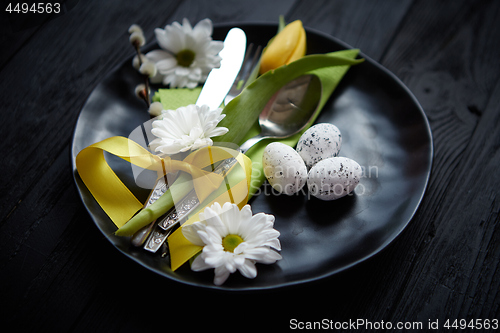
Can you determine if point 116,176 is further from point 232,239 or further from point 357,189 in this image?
point 357,189

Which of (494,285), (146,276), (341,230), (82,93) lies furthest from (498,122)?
(82,93)

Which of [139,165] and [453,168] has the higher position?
[139,165]

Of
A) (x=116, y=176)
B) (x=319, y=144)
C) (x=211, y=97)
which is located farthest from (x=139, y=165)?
(x=319, y=144)

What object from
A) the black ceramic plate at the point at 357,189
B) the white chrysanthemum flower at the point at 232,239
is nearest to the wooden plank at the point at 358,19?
the black ceramic plate at the point at 357,189

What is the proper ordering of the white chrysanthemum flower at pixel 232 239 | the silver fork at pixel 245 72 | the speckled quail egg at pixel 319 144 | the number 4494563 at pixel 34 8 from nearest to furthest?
the white chrysanthemum flower at pixel 232 239 → the speckled quail egg at pixel 319 144 → the silver fork at pixel 245 72 → the number 4494563 at pixel 34 8

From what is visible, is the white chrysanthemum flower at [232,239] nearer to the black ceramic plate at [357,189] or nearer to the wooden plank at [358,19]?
the black ceramic plate at [357,189]
